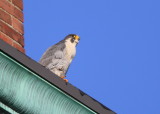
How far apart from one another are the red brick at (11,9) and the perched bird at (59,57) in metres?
2.91

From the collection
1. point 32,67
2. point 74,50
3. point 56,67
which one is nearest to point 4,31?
point 32,67

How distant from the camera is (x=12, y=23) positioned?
376cm

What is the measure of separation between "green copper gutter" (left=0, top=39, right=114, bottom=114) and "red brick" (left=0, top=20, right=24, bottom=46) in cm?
61

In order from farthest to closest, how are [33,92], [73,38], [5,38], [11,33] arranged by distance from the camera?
[73,38]
[11,33]
[5,38]
[33,92]

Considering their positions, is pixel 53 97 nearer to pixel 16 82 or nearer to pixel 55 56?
pixel 16 82

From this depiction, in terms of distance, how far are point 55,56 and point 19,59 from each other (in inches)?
168

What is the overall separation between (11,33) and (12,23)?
0.31ft

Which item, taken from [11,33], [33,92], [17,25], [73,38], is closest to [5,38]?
[11,33]

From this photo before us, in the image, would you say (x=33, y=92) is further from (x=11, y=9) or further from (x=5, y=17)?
(x=11, y=9)

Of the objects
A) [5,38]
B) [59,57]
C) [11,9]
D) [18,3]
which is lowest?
[5,38]

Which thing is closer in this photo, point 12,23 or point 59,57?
point 12,23

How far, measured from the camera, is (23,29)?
3.91 meters

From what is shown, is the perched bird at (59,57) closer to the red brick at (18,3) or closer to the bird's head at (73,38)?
the bird's head at (73,38)

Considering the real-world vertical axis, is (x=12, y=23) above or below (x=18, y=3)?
below
